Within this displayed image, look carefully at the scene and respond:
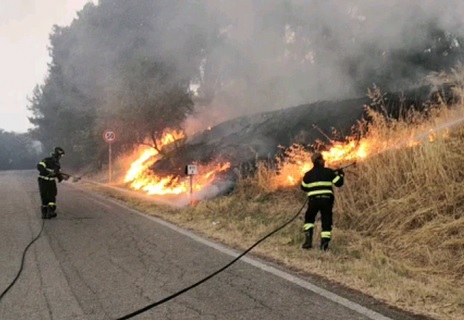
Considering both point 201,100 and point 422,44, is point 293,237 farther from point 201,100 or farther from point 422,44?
point 201,100

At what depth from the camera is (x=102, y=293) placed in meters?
Result: 4.10

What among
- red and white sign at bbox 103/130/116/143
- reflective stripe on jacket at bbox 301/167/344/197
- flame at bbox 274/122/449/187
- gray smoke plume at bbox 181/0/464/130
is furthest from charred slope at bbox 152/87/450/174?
reflective stripe on jacket at bbox 301/167/344/197

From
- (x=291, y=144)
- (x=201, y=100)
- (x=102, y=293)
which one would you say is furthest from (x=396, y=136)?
(x=201, y=100)

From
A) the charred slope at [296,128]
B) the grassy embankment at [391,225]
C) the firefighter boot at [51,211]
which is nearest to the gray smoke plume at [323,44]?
the charred slope at [296,128]

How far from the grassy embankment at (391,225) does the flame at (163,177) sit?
2707 millimetres

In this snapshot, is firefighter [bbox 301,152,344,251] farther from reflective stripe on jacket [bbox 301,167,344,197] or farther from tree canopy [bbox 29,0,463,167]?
tree canopy [bbox 29,0,463,167]

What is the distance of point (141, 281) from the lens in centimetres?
447

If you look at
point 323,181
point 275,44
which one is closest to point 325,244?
point 323,181

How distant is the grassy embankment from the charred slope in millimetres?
1764

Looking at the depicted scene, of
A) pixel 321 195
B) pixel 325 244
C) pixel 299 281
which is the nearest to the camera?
pixel 299 281

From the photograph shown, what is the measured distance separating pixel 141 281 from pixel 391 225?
3.25 m

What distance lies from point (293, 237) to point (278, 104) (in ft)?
35.4

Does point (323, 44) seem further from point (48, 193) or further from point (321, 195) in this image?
point (48, 193)

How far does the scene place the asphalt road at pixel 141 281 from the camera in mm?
3613
